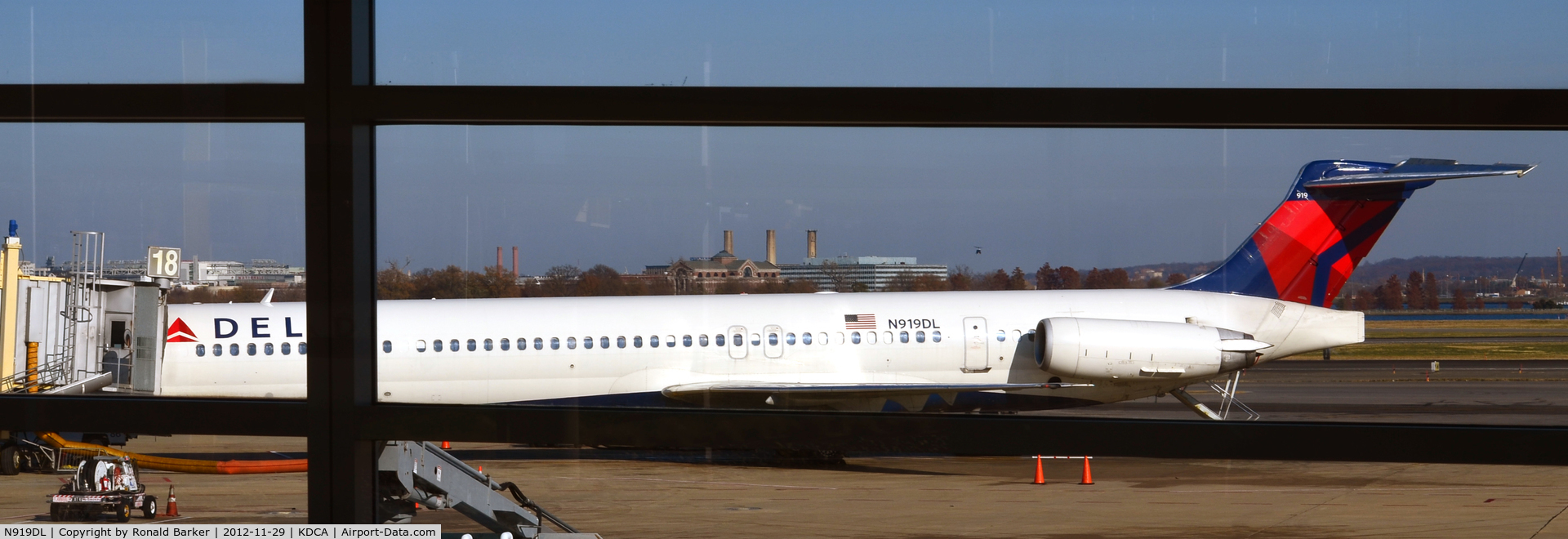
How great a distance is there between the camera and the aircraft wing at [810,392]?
5.21 meters

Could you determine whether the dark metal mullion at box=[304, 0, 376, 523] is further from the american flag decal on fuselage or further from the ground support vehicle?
the american flag decal on fuselage

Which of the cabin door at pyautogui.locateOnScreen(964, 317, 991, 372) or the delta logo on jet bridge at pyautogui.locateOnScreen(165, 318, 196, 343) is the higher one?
the delta logo on jet bridge at pyautogui.locateOnScreen(165, 318, 196, 343)

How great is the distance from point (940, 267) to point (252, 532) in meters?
1.70

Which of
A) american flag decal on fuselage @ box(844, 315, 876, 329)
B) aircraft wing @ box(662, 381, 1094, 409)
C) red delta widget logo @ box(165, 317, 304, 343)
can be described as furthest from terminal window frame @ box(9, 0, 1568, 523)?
american flag decal on fuselage @ box(844, 315, 876, 329)

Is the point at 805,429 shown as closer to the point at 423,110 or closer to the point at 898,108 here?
the point at 898,108

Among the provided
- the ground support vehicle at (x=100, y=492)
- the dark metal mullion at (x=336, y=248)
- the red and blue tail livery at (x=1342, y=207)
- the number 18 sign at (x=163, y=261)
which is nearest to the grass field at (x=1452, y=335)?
the red and blue tail livery at (x=1342, y=207)

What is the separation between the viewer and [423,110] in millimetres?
1767

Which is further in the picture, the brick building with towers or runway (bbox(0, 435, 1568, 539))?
runway (bbox(0, 435, 1568, 539))

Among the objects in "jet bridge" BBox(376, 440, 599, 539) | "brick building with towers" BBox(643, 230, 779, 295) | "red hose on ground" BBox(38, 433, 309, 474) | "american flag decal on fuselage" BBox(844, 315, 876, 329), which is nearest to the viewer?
"jet bridge" BBox(376, 440, 599, 539)

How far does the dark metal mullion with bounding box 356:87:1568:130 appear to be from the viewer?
1547mm

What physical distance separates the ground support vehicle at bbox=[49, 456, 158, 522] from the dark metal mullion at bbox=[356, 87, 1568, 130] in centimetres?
553

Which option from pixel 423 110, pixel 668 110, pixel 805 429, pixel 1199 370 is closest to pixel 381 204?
pixel 423 110

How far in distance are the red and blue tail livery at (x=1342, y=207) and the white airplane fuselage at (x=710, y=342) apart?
23 centimetres

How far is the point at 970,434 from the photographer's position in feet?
5.43
